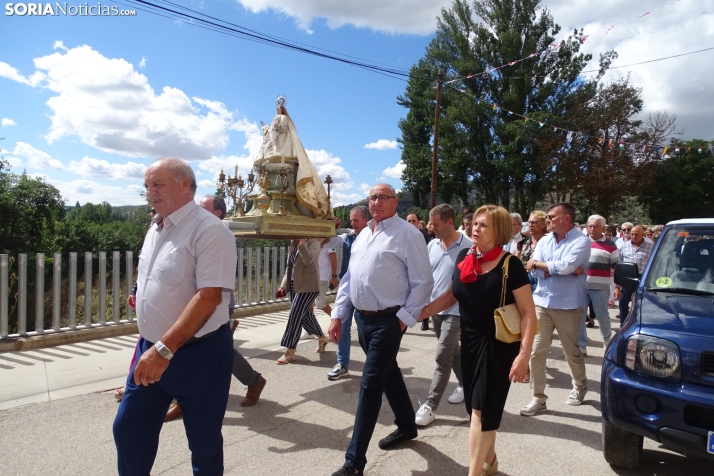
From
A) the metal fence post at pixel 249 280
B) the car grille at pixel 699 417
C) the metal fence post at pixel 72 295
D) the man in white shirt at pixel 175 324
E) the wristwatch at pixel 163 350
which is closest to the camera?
the wristwatch at pixel 163 350

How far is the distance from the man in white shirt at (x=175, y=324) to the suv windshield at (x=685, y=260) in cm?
324

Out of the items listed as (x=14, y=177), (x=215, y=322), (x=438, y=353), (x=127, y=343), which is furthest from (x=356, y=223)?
(x=14, y=177)

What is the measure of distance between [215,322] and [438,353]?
247 centimetres

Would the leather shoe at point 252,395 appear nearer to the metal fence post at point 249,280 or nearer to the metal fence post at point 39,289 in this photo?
the metal fence post at point 39,289

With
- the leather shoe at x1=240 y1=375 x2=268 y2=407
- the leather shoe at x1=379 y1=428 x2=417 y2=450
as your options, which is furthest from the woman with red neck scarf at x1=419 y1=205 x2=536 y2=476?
the leather shoe at x1=240 y1=375 x2=268 y2=407

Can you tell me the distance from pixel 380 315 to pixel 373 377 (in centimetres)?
43

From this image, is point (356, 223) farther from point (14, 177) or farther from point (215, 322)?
point (14, 177)

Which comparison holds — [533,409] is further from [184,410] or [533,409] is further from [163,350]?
[163,350]

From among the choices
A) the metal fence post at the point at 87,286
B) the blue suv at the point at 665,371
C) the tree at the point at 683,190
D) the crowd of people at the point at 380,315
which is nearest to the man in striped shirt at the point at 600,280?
the crowd of people at the point at 380,315

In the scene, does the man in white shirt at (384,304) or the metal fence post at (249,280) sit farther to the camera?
the metal fence post at (249,280)

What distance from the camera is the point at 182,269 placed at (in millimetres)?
2381

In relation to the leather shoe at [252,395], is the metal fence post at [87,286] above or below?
above

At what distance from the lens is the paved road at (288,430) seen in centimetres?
346

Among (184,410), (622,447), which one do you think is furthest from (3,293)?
(622,447)
